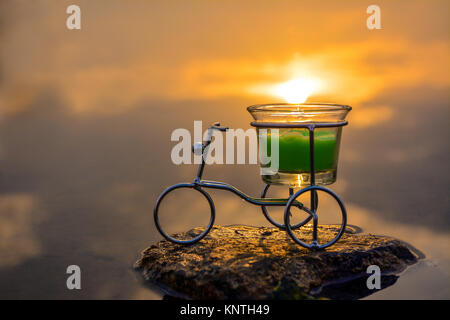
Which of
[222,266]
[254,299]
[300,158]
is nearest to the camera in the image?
[254,299]

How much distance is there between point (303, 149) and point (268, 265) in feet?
4.05

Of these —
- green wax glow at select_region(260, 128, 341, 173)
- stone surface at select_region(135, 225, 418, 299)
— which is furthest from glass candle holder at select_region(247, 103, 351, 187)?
stone surface at select_region(135, 225, 418, 299)

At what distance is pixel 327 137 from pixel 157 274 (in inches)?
88.3

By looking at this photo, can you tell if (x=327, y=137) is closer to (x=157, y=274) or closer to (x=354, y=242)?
(x=354, y=242)

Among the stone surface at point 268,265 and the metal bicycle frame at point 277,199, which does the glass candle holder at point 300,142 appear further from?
the stone surface at point 268,265

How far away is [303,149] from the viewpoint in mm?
5617

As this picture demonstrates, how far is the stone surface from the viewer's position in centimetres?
511

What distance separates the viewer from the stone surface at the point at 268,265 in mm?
5113

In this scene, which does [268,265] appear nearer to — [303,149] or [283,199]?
[283,199]

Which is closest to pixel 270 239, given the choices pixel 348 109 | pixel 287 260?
pixel 287 260

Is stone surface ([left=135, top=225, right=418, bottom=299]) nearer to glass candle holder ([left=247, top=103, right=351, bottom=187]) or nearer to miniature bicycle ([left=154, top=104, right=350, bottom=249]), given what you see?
miniature bicycle ([left=154, top=104, right=350, bottom=249])

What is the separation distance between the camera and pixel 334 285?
539cm

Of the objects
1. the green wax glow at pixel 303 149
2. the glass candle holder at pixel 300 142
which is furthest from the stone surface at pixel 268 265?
the green wax glow at pixel 303 149

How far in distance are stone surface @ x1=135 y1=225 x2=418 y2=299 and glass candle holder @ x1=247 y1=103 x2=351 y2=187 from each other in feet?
2.52
